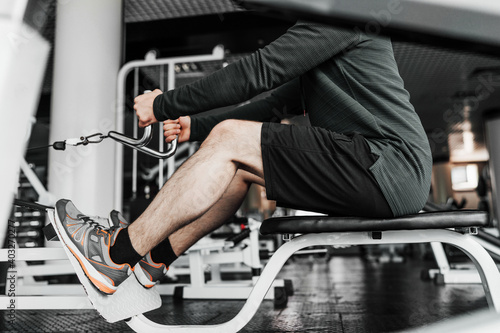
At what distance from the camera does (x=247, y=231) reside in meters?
2.23

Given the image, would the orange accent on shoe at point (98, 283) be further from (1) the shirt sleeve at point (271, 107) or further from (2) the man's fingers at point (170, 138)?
(1) the shirt sleeve at point (271, 107)

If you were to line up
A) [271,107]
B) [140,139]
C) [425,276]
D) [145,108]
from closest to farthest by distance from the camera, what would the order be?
[145,108], [140,139], [271,107], [425,276]

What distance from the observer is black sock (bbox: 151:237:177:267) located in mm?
1091

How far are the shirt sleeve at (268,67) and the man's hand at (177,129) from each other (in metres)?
0.19

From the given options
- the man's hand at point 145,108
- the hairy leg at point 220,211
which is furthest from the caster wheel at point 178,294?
the man's hand at point 145,108

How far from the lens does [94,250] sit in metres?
0.97

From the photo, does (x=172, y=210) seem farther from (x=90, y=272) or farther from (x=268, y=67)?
(x=268, y=67)

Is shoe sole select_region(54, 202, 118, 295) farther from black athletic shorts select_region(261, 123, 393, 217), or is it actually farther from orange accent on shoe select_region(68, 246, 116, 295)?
black athletic shorts select_region(261, 123, 393, 217)

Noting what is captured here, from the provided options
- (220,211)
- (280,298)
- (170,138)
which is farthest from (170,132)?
(280,298)

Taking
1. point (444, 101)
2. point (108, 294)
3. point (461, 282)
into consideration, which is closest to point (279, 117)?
point (108, 294)

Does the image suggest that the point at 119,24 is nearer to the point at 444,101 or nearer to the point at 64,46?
the point at 64,46

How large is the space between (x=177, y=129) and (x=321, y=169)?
1.49ft

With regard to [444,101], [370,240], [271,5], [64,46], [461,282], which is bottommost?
[461,282]

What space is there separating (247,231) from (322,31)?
4.67 feet
